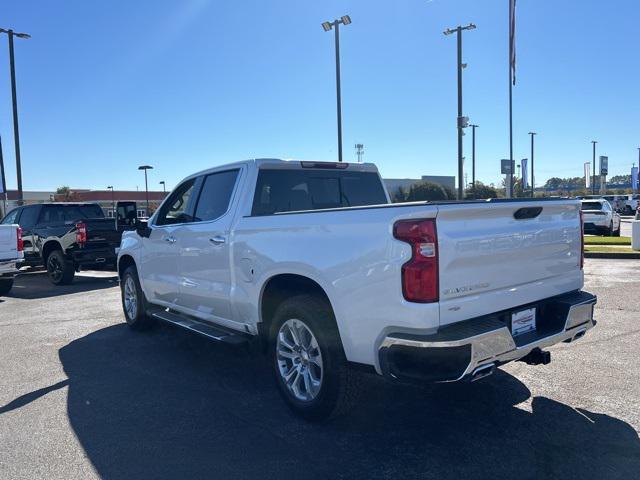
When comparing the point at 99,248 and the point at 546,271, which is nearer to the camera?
the point at 546,271

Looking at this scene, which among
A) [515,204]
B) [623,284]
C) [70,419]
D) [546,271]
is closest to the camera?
[515,204]

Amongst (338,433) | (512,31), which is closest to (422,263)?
(338,433)

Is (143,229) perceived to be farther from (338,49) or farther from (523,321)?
(338,49)

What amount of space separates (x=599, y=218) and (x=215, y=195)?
19.8 metres

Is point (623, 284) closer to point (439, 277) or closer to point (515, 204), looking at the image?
point (515, 204)

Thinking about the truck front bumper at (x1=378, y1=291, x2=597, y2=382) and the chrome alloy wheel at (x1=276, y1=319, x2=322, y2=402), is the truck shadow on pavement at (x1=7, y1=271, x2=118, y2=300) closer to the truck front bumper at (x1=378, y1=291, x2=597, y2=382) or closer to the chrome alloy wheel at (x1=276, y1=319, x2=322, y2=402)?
the chrome alloy wheel at (x1=276, y1=319, x2=322, y2=402)

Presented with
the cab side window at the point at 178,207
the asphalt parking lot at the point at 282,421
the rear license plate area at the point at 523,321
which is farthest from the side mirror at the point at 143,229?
the rear license plate area at the point at 523,321

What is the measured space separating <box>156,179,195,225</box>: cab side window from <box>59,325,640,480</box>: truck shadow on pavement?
1.70 metres

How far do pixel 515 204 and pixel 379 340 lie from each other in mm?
1309

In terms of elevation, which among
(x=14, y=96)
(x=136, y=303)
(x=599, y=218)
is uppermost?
(x=14, y=96)

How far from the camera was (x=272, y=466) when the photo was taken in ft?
11.1

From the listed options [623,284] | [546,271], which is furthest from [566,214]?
[623,284]

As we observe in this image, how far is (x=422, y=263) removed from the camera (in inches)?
125

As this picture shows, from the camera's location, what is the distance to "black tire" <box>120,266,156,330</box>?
694 cm
